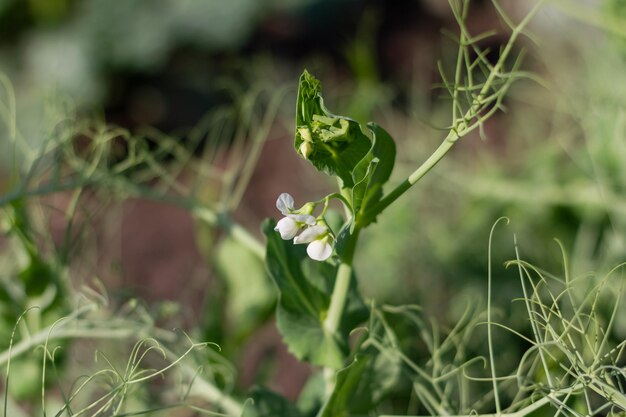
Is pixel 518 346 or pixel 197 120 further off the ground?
pixel 518 346

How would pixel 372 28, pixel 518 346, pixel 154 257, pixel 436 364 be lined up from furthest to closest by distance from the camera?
pixel 372 28, pixel 154 257, pixel 518 346, pixel 436 364

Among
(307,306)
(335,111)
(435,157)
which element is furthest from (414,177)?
(335,111)

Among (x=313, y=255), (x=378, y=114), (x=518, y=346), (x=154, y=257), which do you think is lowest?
(x=154, y=257)

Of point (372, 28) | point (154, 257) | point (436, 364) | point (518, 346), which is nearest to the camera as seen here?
point (436, 364)

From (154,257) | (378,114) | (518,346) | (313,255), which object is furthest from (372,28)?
(313,255)

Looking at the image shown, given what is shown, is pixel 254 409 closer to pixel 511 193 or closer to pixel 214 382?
pixel 214 382

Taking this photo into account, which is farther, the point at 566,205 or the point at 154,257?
the point at 154,257
